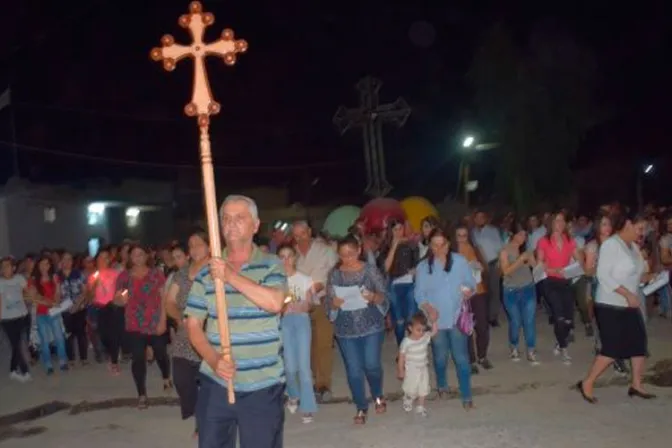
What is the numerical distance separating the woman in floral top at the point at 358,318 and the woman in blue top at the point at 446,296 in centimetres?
53

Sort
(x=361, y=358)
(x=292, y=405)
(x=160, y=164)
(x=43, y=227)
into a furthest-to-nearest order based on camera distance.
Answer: (x=160, y=164) < (x=43, y=227) < (x=292, y=405) < (x=361, y=358)

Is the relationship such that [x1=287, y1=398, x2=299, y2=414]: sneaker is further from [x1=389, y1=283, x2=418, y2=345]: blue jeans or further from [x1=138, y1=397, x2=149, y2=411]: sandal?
[x1=389, y1=283, x2=418, y2=345]: blue jeans

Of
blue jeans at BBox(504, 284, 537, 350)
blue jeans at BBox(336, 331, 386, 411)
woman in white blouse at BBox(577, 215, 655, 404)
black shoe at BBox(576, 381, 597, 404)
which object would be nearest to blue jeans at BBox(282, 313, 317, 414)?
blue jeans at BBox(336, 331, 386, 411)

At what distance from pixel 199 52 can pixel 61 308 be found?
9216mm

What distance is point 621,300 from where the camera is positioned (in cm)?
876

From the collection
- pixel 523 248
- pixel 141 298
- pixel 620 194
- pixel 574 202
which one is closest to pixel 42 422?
pixel 141 298

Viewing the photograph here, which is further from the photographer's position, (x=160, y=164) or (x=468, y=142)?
(x=160, y=164)

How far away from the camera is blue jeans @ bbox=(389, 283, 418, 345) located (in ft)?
39.8

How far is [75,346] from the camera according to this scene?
15445 millimetres

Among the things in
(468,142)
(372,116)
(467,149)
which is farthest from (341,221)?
(467,149)

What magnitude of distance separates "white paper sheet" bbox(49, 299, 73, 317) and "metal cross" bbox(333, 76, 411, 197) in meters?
7.44

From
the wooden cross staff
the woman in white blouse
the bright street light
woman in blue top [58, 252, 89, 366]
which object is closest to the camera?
the wooden cross staff

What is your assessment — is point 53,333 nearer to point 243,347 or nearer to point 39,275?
point 39,275

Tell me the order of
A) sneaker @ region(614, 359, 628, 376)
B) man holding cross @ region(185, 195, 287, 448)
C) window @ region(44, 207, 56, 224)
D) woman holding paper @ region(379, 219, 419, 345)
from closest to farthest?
man holding cross @ region(185, 195, 287, 448), sneaker @ region(614, 359, 628, 376), woman holding paper @ region(379, 219, 419, 345), window @ region(44, 207, 56, 224)
